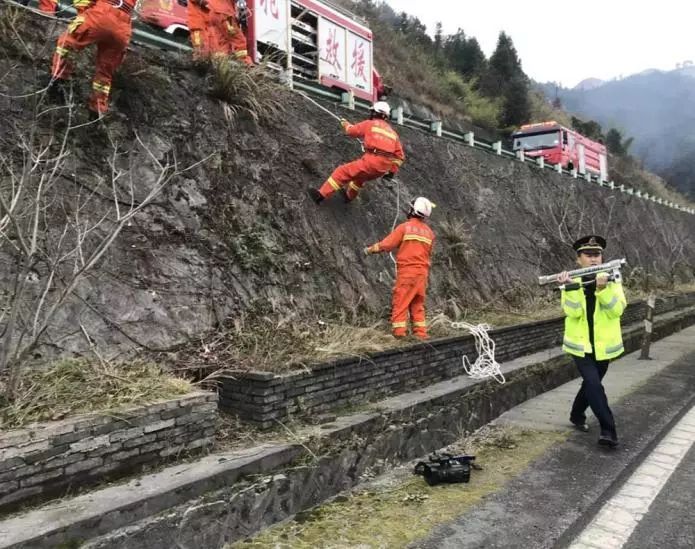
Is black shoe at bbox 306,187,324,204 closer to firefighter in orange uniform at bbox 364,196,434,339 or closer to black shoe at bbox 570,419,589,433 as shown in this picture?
firefighter in orange uniform at bbox 364,196,434,339

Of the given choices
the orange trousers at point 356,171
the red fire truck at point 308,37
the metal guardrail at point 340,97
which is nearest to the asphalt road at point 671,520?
the orange trousers at point 356,171

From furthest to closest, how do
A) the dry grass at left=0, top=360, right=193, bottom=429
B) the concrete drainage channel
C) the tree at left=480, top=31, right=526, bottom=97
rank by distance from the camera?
the tree at left=480, top=31, right=526, bottom=97 → the dry grass at left=0, top=360, right=193, bottom=429 → the concrete drainage channel

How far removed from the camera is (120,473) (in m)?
3.34

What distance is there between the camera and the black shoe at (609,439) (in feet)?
16.3

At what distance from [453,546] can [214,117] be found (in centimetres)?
495

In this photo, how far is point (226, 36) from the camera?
7.65 meters

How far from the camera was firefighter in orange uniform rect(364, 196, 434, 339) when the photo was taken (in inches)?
253

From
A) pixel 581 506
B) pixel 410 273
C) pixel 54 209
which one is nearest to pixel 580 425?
pixel 581 506

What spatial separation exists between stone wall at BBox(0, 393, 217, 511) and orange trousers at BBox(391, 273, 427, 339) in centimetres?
291

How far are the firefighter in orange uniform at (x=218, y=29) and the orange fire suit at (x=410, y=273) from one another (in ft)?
9.52

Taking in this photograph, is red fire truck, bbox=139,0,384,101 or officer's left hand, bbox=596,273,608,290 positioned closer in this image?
officer's left hand, bbox=596,273,608,290

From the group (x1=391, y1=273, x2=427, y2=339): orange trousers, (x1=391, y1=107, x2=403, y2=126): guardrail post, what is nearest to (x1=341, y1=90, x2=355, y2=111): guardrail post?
(x1=391, y1=107, x2=403, y2=126): guardrail post

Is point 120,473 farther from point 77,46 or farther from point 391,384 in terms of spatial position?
point 77,46

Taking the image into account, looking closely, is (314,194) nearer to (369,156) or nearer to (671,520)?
(369,156)
